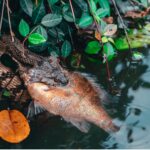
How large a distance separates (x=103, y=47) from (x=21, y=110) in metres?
0.73

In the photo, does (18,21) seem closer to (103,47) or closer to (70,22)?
(70,22)

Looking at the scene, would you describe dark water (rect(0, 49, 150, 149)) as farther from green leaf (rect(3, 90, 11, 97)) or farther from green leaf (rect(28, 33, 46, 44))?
green leaf (rect(28, 33, 46, 44))

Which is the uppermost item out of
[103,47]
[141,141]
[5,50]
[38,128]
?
[5,50]

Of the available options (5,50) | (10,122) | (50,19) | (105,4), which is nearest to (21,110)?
(10,122)

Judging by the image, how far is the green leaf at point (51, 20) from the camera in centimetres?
280

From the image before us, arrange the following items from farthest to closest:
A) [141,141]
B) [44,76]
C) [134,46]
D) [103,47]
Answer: [134,46] < [103,47] < [44,76] < [141,141]

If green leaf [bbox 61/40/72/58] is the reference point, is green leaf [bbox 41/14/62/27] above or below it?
above

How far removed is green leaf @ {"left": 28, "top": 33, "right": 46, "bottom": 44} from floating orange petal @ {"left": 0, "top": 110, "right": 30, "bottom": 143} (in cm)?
47

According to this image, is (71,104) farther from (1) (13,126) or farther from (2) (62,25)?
(2) (62,25)

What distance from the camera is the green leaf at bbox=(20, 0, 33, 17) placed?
286 cm

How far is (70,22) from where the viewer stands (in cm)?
315

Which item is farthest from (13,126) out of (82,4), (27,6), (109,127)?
(82,4)

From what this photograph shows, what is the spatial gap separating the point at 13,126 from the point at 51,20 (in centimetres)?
75

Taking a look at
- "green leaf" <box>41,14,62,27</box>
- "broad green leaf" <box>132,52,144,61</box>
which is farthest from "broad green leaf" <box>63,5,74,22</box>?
"broad green leaf" <box>132,52,144,61</box>
